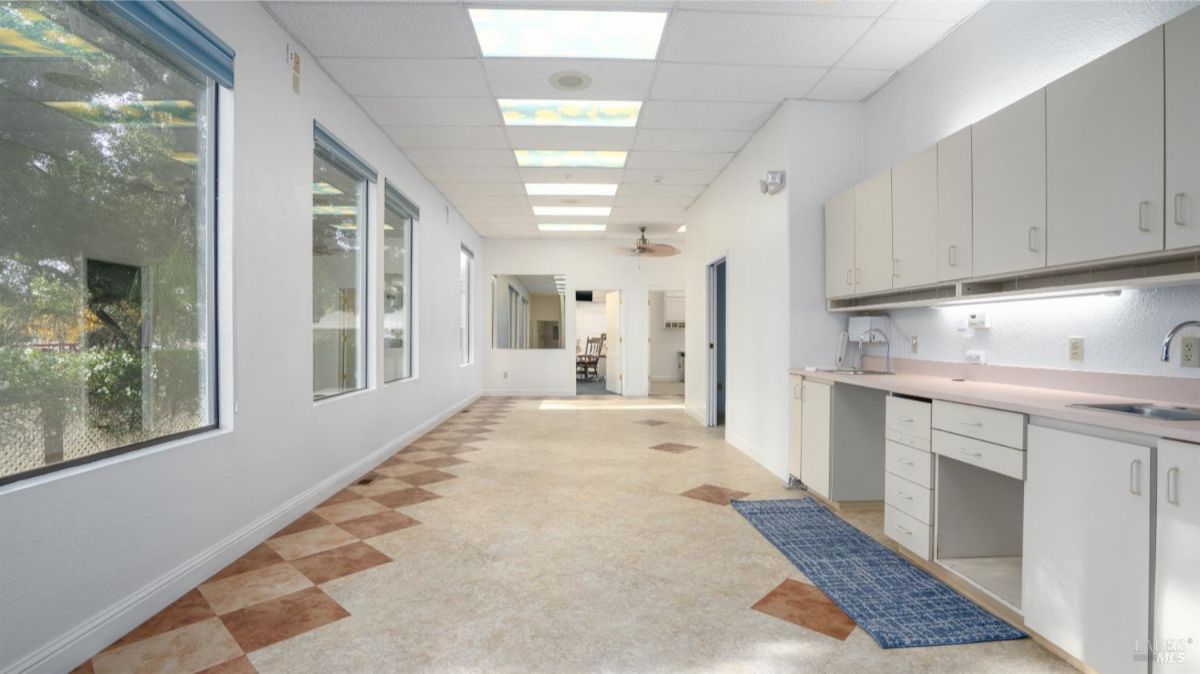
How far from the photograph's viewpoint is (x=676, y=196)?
272 inches

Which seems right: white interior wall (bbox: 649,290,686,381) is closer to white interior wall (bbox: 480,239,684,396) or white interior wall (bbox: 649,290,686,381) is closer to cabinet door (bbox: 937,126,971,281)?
white interior wall (bbox: 480,239,684,396)

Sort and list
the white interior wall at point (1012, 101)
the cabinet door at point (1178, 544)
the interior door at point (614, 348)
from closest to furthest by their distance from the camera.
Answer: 1. the cabinet door at point (1178, 544)
2. the white interior wall at point (1012, 101)
3. the interior door at point (614, 348)

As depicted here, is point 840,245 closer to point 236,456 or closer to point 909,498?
point 909,498

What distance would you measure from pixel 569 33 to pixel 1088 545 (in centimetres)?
341

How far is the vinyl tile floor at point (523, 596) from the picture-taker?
6.06 feet

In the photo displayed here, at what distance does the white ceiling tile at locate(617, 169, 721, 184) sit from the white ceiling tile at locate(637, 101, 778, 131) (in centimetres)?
121

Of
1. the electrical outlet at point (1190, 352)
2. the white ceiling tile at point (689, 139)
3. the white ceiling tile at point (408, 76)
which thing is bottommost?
the electrical outlet at point (1190, 352)

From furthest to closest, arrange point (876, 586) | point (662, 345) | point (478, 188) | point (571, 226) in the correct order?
point (662, 345), point (571, 226), point (478, 188), point (876, 586)

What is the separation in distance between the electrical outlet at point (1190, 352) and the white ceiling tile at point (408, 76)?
3.78 metres

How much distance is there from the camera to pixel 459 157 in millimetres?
5438

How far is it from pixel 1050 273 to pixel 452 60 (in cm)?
346

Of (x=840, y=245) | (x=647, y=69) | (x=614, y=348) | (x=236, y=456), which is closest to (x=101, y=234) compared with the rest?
(x=236, y=456)

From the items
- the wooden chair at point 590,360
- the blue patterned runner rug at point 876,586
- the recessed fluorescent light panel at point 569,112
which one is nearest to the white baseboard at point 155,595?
the blue patterned runner rug at point 876,586

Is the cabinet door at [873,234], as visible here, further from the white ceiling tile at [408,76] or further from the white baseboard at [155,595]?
the white baseboard at [155,595]
